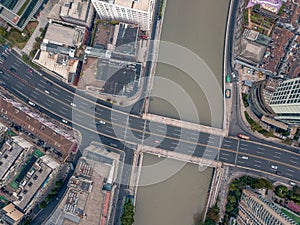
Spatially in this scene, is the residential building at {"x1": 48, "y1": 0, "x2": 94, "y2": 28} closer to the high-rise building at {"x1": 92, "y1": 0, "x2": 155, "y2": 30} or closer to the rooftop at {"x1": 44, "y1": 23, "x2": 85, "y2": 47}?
Answer: the rooftop at {"x1": 44, "y1": 23, "x2": 85, "y2": 47}

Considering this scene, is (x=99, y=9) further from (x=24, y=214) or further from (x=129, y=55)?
(x=24, y=214)

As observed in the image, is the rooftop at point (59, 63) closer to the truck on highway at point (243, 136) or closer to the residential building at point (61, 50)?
the residential building at point (61, 50)

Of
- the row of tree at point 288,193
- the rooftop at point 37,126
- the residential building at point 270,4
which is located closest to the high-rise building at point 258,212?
the row of tree at point 288,193

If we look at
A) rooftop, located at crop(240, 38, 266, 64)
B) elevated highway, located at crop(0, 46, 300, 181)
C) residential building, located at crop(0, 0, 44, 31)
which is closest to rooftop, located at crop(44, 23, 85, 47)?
residential building, located at crop(0, 0, 44, 31)

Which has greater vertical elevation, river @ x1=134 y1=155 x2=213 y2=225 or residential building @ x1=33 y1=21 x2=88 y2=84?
residential building @ x1=33 y1=21 x2=88 y2=84

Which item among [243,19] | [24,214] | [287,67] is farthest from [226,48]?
[24,214]
